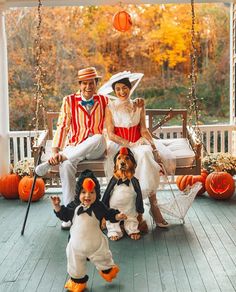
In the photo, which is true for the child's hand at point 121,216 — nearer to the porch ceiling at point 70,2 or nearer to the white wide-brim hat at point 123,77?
the white wide-brim hat at point 123,77

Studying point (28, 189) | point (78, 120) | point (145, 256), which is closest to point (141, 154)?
point (78, 120)

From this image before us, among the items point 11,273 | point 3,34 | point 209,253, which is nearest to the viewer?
point 11,273

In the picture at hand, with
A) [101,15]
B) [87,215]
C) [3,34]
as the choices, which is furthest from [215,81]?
[87,215]

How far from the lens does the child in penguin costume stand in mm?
3598

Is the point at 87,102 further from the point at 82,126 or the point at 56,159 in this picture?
the point at 56,159

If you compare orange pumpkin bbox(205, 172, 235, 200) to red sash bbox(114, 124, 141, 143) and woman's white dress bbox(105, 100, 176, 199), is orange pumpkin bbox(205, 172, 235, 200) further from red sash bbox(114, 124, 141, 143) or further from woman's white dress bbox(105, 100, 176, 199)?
red sash bbox(114, 124, 141, 143)

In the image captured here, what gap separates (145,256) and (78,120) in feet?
4.92

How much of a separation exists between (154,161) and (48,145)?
4.12 ft

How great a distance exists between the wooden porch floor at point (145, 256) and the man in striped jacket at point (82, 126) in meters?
0.53

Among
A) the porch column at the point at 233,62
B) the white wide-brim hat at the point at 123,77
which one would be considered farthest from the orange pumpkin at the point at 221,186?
the white wide-brim hat at the point at 123,77

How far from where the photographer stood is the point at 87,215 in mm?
3648

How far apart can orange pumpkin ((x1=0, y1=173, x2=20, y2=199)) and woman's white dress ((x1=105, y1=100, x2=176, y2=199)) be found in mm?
1654

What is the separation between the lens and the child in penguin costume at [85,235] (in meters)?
3.60

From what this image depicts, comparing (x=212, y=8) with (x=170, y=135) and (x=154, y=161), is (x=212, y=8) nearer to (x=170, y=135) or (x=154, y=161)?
(x=170, y=135)
